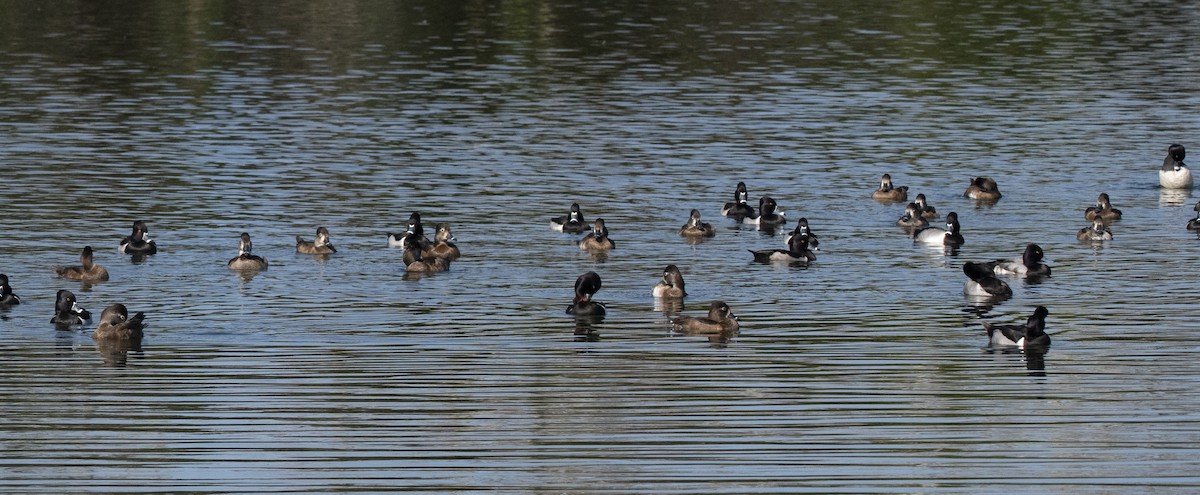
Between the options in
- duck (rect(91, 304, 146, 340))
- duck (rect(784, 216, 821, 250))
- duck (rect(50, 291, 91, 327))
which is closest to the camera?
duck (rect(91, 304, 146, 340))

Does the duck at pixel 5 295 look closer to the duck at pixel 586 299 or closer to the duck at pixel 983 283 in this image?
the duck at pixel 586 299

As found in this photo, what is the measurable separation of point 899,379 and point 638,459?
196 inches

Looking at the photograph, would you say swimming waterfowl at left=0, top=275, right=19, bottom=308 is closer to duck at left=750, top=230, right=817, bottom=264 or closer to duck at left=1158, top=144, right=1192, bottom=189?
duck at left=750, top=230, right=817, bottom=264

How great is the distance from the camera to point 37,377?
77.8 feet

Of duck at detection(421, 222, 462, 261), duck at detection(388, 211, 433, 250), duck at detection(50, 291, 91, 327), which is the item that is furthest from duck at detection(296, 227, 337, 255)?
duck at detection(50, 291, 91, 327)

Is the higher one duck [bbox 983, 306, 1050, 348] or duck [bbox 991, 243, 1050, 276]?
duck [bbox 991, 243, 1050, 276]

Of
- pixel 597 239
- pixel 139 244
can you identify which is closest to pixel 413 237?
pixel 597 239

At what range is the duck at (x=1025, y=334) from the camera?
25.6 meters

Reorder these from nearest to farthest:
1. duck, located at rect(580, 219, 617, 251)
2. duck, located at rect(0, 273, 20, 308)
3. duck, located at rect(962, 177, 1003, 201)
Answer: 1. duck, located at rect(0, 273, 20, 308)
2. duck, located at rect(580, 219, 617, 251)
3. duck, located at rect(962, 177, 1003, 201)

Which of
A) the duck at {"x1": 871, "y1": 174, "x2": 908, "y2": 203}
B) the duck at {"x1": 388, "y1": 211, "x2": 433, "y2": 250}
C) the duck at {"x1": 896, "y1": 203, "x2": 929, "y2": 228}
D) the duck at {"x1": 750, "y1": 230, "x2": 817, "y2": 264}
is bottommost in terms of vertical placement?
the duck at {"x1": 750, "y1": 230, "x2": 817, "y2": 264}

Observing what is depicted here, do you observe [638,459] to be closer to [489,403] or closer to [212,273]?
[489,403]

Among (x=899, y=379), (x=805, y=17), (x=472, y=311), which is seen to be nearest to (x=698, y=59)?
(x=805, y=17)

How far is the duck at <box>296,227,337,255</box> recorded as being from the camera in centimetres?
3359

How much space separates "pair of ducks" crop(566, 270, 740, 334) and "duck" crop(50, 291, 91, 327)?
6.32 m
